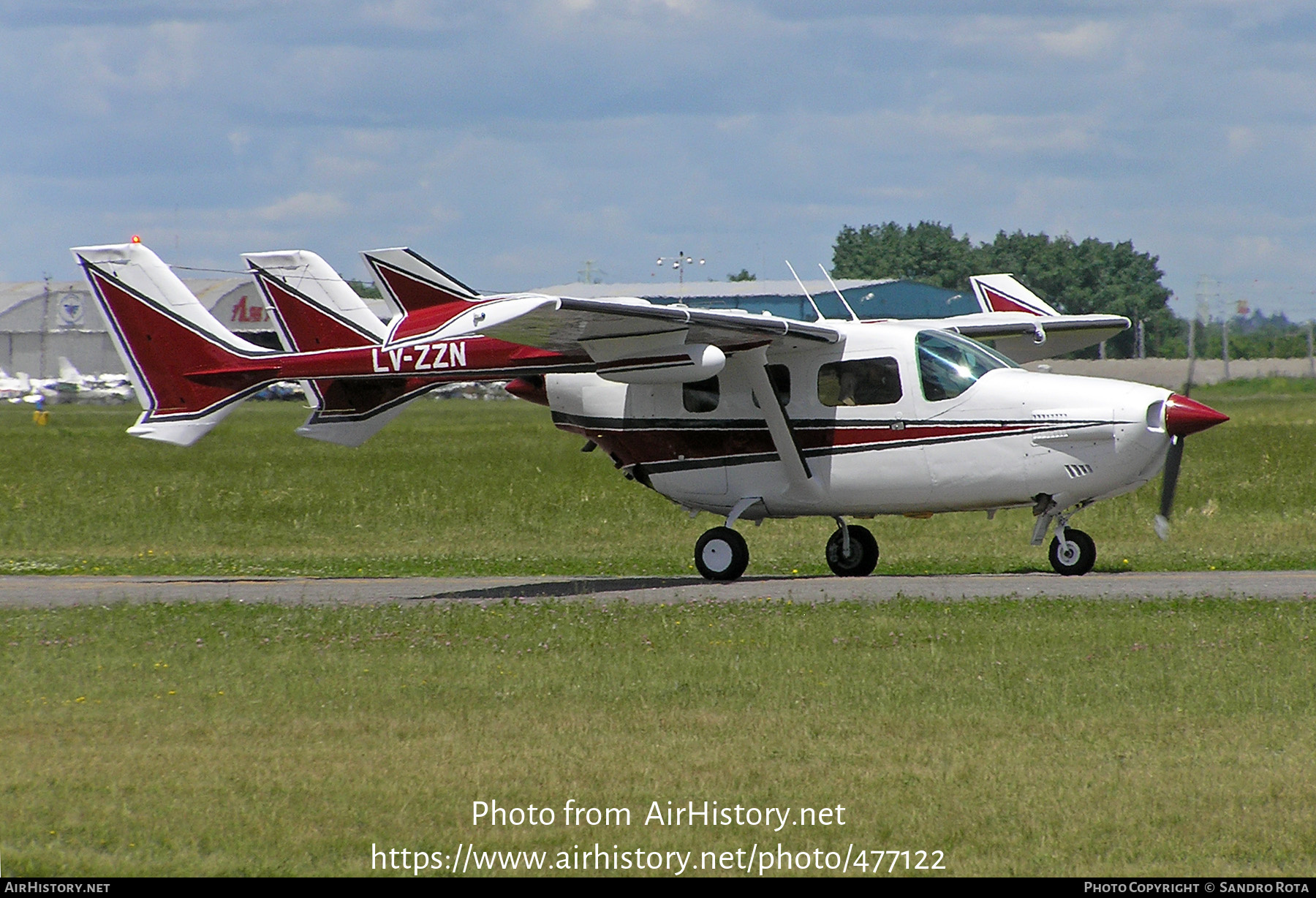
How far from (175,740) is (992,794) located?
199 inches

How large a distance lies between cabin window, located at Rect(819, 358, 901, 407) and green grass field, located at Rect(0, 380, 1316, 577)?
127 inches

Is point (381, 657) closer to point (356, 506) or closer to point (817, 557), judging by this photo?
point (817, 557)

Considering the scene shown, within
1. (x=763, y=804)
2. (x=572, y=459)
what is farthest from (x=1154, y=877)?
(x=572, y=459)

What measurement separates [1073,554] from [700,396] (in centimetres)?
468

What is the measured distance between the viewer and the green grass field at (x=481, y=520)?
21234mm

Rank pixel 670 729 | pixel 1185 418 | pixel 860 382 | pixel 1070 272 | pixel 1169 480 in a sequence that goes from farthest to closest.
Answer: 1. pixel 1070 272
2. pixel 860 382
3. pixel 1169 480
4. pixel 1185 418
5. pixel 670 729

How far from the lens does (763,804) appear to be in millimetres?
7793

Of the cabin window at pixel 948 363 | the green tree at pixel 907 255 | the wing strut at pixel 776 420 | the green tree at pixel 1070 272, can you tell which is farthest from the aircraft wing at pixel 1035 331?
the green tree at pixel 907 255

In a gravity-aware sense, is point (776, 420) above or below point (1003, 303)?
below

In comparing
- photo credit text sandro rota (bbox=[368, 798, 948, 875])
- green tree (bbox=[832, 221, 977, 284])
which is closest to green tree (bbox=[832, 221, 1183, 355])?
green tree (bbox=[832, 221, 977, 284])

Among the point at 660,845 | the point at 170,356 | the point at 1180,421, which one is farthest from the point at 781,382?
the point at 660,845

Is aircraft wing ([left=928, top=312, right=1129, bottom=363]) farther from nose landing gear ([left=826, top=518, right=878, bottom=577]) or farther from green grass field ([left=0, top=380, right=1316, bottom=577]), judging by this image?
nose landing gear ([left=826, top=518, right=878, bottom=577])

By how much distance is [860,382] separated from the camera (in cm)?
1678

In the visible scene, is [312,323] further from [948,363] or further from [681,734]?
[681,734]
